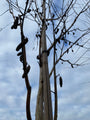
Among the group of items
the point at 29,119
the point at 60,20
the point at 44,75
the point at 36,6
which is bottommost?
the point at 29,119

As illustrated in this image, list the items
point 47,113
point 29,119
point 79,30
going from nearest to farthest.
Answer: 1. point 29,119
2. point 47,113
3. point 79,30

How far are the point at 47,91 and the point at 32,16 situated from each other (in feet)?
2.59

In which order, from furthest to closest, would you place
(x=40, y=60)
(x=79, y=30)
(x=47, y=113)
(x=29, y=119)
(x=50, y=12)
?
(x=79, y=30) → (x=50, y=12) → (x=40, y=60) → (x=47, y=113) → (x=29, y=119)

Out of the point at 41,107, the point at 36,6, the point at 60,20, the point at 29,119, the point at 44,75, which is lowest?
the point at 29,119

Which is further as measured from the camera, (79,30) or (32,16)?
(79,30)

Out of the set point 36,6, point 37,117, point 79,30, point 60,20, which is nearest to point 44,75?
point 37,117

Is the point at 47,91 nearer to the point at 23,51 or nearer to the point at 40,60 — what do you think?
the point at 40,60

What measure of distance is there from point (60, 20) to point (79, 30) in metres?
0.43

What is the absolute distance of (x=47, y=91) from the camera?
2.24ft

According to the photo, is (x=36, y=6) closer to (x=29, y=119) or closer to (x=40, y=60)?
(x=40, y=60)

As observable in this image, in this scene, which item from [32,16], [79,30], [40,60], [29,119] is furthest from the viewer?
[79,30]

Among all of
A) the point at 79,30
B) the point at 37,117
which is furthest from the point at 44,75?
the point at 79,30

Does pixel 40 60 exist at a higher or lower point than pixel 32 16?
lower

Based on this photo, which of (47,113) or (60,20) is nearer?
(47,113)
